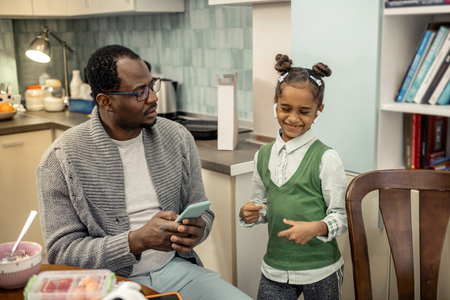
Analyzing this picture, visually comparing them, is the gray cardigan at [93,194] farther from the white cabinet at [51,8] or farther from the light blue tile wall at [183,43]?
the white cabinet at [51,8]

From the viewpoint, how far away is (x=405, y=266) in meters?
1.20

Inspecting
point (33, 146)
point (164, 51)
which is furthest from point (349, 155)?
point (33, 146)

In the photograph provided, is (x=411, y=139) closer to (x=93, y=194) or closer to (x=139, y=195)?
(x=139, y=195)

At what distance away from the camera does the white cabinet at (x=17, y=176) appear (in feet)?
9.27

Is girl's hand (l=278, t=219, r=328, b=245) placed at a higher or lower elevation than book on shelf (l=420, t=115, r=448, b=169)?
lower

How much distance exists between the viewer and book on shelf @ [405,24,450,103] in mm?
1480

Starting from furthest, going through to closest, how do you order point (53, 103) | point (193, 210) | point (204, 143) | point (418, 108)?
1. point (53, 103)
2. point (204, 143)
3. point (418, 108)
4. point (193, 210)

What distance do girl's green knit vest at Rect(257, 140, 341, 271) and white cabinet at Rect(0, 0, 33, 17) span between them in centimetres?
267

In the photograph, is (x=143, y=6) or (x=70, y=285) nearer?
(x=70, y=285)

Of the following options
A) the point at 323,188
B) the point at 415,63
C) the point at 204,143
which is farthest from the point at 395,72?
the point at 204,143

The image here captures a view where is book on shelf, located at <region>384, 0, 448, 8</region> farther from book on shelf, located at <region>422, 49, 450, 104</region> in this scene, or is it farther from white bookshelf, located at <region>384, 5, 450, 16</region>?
book on shelf, located at <region>422, 49, 450, 104</region>

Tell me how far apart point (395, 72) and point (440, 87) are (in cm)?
16

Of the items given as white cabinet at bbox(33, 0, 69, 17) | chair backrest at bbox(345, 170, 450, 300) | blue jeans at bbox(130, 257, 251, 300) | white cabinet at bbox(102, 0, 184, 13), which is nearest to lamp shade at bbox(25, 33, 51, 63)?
white cabinet at bbox(33, 0, 69, 17)

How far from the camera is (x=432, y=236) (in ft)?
3.92
